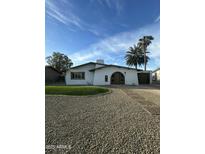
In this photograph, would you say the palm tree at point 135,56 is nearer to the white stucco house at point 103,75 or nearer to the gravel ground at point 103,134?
the white stucco house at point 103,75

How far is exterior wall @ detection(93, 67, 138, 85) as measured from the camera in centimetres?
1677

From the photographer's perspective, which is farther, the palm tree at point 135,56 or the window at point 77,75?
the palm tree at point 135,56

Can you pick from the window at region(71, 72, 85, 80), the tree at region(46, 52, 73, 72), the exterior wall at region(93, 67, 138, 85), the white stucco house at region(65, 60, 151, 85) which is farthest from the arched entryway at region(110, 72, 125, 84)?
the tree at region(46, 52, 73, 72)

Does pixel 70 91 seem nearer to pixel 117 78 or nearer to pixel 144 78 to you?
pixel 117 78

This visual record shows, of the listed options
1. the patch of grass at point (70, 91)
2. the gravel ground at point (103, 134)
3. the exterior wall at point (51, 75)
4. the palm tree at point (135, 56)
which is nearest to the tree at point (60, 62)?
the exterior wall at point (51, 75)

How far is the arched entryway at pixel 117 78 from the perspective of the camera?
55.7 ft

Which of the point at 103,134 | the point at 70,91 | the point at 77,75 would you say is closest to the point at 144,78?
the point at 77,75

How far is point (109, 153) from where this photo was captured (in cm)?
192

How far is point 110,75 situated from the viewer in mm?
16938

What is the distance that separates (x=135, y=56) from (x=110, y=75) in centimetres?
1747

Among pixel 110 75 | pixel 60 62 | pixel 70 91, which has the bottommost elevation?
pixel 70 91
